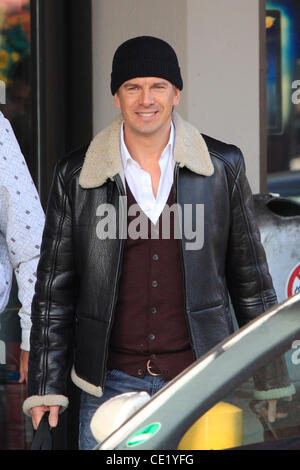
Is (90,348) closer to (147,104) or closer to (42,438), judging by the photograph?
(42,438)

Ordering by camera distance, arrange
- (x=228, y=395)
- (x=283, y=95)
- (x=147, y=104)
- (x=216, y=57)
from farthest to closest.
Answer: (x=283, y=95)
(x=216, y=57)
(x=147, y=104)
(x=228, y=395)

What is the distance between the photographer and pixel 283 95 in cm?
513

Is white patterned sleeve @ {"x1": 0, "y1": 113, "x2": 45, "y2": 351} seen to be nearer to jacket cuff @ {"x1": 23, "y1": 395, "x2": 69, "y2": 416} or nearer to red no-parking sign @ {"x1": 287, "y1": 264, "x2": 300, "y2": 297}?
jacket cuff @ {"x1": 23, "y1": 395, "x2": 69, "y2": 416}

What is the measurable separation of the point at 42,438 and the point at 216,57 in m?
2.34

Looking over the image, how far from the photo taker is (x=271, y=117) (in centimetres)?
509

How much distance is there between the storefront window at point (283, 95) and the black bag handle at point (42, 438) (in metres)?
2.40

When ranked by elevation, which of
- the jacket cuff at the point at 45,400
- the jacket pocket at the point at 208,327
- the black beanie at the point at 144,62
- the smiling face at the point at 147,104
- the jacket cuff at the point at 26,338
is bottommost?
the jacket cuff at the point at 45,400

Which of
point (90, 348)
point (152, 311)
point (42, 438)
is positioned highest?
point (152, 311)

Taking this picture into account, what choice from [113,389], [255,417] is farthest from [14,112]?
[255,417]

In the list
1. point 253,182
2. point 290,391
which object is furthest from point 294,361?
point 253,182

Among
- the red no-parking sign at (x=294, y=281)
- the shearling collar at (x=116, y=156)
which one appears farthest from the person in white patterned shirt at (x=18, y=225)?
the red no-parking sign at (x=294, y=281)

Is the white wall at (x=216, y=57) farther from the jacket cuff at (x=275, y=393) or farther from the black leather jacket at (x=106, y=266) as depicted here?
the jacket cuff at (x=275, y=393)

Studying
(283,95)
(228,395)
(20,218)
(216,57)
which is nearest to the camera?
(228,395)

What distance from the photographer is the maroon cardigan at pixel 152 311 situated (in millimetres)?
2947
